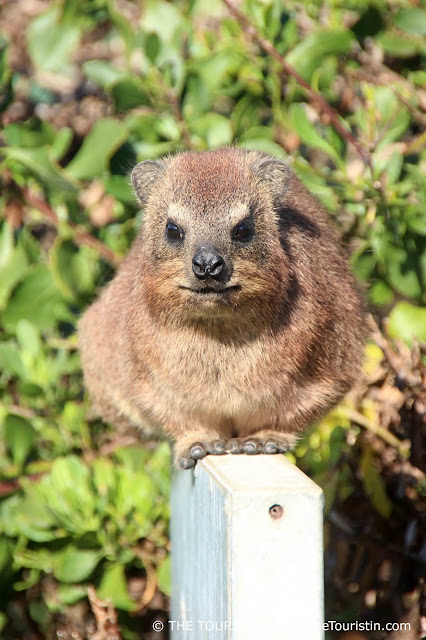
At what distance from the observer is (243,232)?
363 cm

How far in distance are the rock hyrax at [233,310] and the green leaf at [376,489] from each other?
97 cm

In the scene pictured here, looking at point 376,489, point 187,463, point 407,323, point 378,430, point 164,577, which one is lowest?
point 164,577

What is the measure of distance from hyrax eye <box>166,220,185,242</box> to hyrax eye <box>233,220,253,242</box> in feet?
0.72

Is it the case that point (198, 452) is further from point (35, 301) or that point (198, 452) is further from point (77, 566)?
point (35, 301)

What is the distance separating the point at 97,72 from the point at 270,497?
3945 mm

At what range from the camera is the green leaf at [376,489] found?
16.5 ft

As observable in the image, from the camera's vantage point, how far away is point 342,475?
5.40 meters

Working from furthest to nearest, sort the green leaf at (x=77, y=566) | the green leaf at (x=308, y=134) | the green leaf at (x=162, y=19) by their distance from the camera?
the green leaf at (x=162, y=19) < the green leaf at (x=77, y=566) < the green leaf at (x=308, y=134)

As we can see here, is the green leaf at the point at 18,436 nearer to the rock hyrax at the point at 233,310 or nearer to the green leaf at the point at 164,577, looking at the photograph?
the green leaf at the point at 164,577

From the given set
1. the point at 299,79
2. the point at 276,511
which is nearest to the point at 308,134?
the point at 299,79

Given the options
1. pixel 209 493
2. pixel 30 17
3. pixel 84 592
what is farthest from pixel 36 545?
pixel 30 17

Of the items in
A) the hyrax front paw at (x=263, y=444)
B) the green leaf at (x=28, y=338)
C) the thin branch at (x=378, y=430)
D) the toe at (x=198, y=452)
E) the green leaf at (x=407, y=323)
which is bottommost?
the thin branch at (x=378, y=430)

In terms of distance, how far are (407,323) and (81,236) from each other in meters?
2.19

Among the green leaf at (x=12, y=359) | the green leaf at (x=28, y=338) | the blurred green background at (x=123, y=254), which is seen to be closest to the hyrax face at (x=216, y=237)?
the blurred green background at (x=123, y=254)
